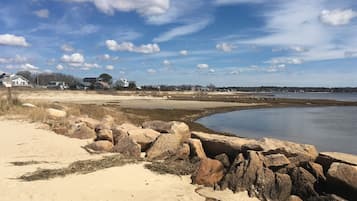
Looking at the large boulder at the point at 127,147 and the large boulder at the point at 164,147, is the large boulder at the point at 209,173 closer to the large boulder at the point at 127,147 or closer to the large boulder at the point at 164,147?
the large boulder at the point at 164,147

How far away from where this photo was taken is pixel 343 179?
842 centimetres

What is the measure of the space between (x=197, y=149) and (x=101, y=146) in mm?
3072

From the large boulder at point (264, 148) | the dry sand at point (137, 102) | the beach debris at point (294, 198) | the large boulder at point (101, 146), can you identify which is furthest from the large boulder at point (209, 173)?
the dry sand at point (137, 102)

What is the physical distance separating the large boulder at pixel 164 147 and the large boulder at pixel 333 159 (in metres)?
4.03

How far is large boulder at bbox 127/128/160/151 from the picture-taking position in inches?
511

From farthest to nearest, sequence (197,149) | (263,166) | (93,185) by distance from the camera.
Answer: (197,149) → (263,166) → (93,185)

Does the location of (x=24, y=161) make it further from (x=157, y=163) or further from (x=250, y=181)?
(x=250, y=181)

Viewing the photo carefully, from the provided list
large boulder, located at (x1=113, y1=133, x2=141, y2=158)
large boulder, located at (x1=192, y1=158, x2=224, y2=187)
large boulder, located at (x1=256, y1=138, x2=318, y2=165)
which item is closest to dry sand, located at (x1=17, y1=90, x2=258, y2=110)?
large boulder, located at (x1=113, y1=133, x2=141, y2=158)

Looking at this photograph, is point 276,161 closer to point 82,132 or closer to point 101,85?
point 82,132

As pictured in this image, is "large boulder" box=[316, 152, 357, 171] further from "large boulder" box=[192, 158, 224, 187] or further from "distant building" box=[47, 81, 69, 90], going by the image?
"distant building" box=[47, 81, 69, 90]

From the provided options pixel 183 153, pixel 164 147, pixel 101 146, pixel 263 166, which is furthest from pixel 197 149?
pixel 101 146

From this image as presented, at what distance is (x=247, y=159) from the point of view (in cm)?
966

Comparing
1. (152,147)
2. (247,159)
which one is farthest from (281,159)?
(152,147)

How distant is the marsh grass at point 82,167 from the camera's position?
9.45 meters
